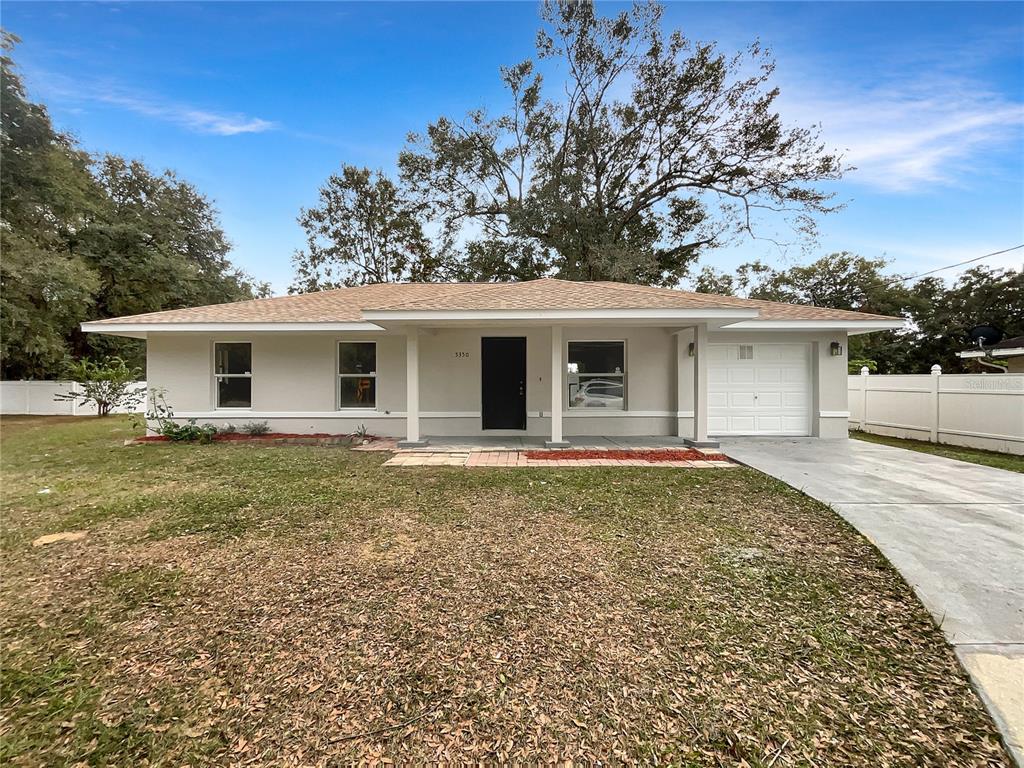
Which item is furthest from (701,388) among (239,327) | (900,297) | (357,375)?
(900,297)

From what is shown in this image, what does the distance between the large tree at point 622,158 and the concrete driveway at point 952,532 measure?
35.3 feet

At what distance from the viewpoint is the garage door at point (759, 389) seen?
31.6 ft

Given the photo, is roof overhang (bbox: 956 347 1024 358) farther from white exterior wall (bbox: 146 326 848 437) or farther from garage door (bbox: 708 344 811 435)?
garage door (bbox: 708 344 811 435)

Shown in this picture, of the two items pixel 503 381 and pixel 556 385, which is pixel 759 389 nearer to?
pixel 556 385

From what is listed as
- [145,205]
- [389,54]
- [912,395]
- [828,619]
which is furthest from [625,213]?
[145,205]

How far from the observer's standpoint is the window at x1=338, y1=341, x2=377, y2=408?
995 centimetres

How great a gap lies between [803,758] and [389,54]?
588 inches

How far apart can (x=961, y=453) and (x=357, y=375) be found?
12.4 metres

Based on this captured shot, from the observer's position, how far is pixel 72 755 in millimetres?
1813

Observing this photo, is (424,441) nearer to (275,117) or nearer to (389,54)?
(389,54)

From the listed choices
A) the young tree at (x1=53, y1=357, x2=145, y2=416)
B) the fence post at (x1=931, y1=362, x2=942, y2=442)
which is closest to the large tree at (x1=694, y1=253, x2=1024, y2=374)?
the fence post at (x1=931, y1=362, x2=942, y2=442)

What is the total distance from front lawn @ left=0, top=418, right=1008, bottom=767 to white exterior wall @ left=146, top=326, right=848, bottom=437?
4.87 m

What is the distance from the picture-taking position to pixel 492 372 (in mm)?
9789

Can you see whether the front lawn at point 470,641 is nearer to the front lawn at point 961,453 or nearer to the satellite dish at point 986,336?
the front lawn at point 961,453
